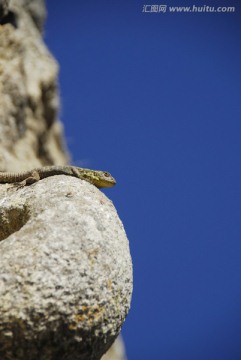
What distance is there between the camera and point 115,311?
19.8 ft

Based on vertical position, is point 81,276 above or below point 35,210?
below

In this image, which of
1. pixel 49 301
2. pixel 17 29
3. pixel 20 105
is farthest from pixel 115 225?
pixel 17 29

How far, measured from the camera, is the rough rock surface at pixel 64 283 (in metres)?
5.51

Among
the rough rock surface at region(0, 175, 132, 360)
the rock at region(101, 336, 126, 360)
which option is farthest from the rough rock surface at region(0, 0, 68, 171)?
the rough rock surface at region(0, 175, 132, 360)

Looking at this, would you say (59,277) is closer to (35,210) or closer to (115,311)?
(115,311)

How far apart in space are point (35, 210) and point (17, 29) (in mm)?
9190

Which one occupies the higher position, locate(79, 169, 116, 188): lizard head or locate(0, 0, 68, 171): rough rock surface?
locate(0, 0, 68, 171): rough rock surface

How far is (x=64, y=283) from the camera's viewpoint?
18.7 ft

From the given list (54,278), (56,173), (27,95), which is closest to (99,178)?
(56,173)

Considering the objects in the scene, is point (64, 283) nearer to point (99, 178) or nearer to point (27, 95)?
point (99, 178)

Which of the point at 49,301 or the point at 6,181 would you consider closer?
the point at 49,301

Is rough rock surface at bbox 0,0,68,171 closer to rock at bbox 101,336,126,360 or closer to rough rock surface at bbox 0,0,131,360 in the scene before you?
rock at bbox 101,336,126,360

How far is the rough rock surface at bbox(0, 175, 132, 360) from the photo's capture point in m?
5.51

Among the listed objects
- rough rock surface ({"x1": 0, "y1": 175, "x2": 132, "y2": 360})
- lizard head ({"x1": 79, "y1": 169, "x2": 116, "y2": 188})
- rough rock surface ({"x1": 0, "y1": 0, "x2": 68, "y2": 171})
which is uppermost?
rough rock surface ({"x1": 0, "y1": 0, "x2": 68, "y2": 171})
